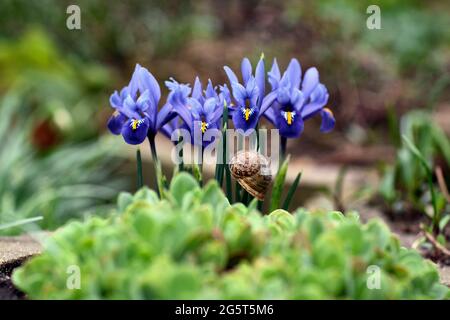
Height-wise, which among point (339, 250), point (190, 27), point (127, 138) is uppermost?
point (190, 27)

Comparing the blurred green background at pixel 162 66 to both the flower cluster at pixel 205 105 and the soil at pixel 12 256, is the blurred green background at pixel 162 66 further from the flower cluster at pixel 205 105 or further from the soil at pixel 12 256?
the flower cluster at pixel 205 105

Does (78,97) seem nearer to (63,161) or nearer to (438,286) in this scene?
(63,161)

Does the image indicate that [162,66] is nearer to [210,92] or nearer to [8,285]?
[210,92]

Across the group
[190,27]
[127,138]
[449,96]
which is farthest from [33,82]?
[127,138]

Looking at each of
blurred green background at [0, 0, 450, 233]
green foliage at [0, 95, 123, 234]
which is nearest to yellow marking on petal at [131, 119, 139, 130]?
blurred green background at [0, 0, 450, 233]

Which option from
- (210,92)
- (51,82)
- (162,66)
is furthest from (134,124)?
(162,66)

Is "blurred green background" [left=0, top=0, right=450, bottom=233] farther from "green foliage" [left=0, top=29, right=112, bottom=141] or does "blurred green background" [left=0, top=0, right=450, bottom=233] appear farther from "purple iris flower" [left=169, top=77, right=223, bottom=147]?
"purple iris flower" [left=169, top=77, right=223, bottom=147]
